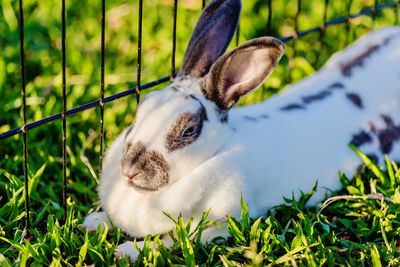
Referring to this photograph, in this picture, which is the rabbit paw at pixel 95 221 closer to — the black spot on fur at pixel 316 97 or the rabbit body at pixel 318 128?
the rabbit body at pixel 318 128

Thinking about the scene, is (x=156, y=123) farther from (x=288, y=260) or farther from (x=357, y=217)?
(x=357, y=217)

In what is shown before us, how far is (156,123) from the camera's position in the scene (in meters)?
2.10

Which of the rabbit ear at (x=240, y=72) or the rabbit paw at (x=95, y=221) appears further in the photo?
the rabbit paw at (x=95, y=221)

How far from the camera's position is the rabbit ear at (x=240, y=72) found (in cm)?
212

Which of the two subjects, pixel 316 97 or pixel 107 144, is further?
pixel 107 144

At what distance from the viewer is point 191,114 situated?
212 cm

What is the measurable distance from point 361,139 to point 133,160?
1.18 metres

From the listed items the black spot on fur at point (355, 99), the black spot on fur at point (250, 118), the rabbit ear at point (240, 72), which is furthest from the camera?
the black spot on fur at point (355, 99)

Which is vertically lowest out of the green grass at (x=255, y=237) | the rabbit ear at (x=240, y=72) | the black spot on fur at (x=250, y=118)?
the green grass at (x=255, y=237)

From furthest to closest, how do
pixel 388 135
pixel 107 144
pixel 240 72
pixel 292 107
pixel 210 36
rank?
pixel 107 144
pixel 388 135
pixel 292 107
pixel 210 36
pixel 240 72

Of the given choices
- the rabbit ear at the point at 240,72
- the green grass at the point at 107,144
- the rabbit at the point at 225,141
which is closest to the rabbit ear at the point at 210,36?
the rabbit at the point at 225,141

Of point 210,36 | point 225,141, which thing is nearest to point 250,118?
point 225,141

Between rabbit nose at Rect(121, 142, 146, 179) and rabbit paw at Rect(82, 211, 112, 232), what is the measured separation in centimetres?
33

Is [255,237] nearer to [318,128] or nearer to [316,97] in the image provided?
[318,128]
